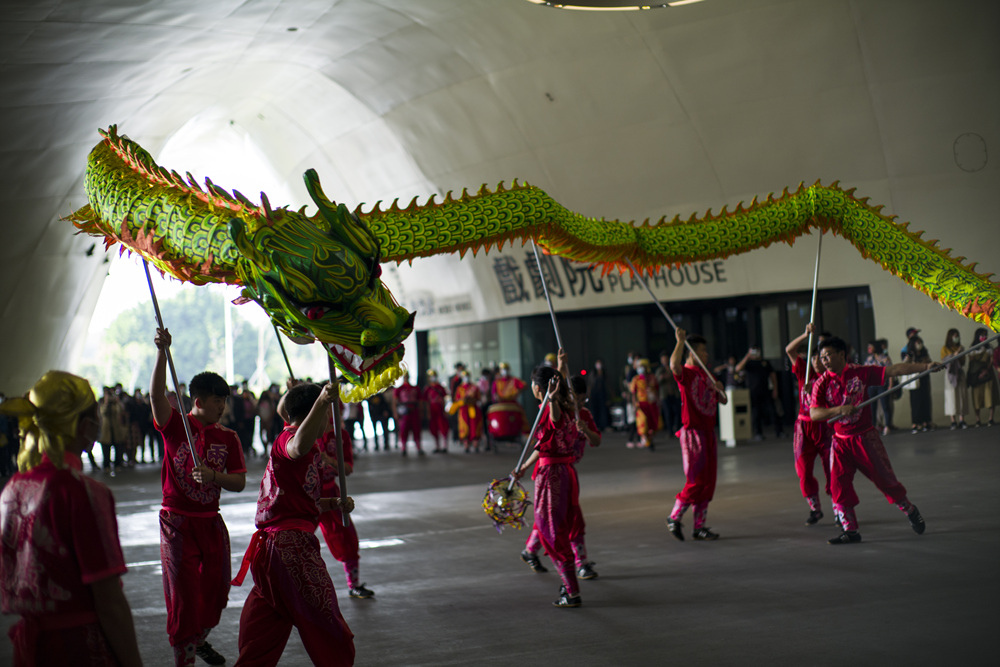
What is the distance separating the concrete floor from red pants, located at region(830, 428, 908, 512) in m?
0.37

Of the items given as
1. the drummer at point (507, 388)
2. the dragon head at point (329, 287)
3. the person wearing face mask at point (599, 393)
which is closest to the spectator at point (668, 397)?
the person wearing face mask at point (599, 393)

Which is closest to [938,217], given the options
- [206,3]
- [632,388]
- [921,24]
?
[921,24]

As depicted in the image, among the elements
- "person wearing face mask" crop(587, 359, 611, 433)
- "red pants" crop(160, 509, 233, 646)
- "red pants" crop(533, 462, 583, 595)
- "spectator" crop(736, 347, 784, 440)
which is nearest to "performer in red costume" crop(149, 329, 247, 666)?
"red pants" crop(160, 509, 233, 646)

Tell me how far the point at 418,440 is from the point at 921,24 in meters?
11.7

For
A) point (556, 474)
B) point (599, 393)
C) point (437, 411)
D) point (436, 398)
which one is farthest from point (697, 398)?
point (599, 393)

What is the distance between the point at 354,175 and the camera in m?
23.6

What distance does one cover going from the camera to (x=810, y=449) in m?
8.31

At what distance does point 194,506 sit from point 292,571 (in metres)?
1.16

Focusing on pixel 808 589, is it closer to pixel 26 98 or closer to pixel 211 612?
pixel 211 612

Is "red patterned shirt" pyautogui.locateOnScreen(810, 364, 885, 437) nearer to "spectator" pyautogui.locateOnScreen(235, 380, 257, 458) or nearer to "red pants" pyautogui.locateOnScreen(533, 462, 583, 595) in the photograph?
"red pants" pyautogui.locateOnScreen(533, 462, 583, 595)

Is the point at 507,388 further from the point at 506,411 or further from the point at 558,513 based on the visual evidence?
the point at 558,513

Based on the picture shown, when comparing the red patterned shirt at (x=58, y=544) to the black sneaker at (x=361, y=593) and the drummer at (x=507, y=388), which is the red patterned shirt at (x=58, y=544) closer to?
the black sneaker at (x=361, y=593)

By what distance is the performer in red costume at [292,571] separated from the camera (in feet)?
12.0

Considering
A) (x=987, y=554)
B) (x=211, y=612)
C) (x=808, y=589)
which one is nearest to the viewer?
(x=211, y=612)
